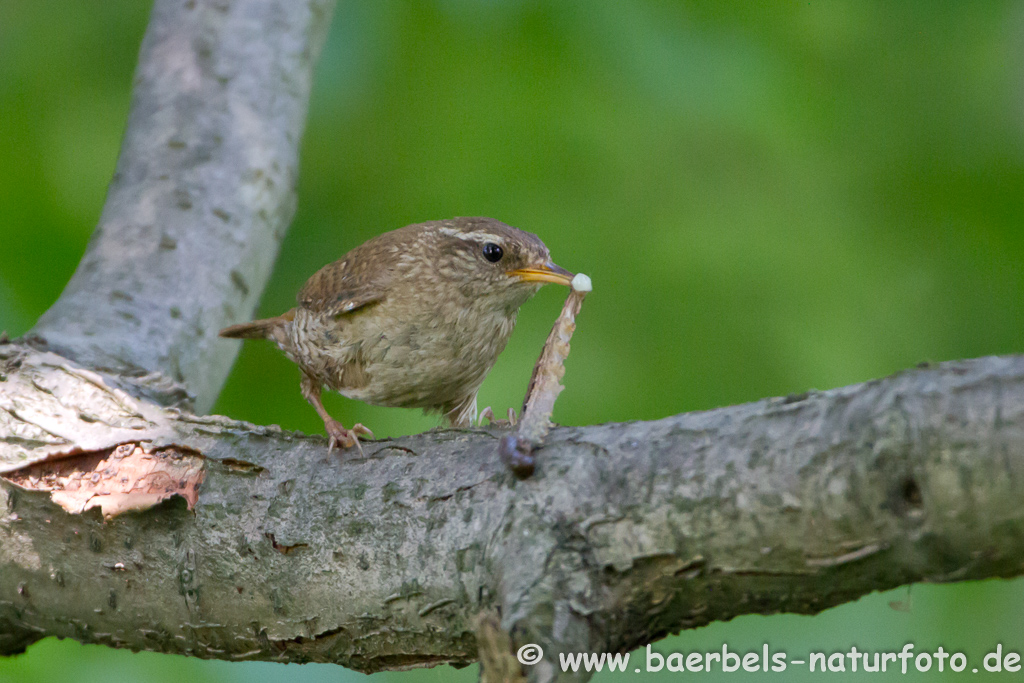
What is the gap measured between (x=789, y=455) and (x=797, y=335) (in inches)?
78.1

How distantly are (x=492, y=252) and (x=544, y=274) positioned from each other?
8.8 inches

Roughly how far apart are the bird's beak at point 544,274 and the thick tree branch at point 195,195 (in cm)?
98

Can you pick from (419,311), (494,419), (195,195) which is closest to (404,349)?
(419,311)

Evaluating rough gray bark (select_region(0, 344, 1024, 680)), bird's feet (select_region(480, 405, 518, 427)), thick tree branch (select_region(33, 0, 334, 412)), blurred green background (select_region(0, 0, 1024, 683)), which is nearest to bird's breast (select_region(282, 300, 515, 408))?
bird's feet (select_region(480, 405, 518, 427))

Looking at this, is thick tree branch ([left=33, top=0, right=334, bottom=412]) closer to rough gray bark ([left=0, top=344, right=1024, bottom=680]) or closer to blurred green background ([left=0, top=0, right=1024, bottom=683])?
rough gray bark ([left=0, top=344, right=1024, bottom=680])

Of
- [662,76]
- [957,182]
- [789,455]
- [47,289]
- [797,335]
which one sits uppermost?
[662,76]

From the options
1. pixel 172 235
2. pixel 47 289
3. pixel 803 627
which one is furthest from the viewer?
pixel 47 289

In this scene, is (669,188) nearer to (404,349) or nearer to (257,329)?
(404,349)

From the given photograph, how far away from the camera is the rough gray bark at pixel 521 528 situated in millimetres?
1253

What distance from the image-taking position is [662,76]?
11.9 feet

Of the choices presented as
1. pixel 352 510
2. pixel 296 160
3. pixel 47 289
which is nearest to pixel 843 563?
pixel 352 510

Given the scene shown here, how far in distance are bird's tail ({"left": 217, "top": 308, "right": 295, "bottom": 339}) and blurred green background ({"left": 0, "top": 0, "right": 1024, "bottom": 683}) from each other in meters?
0.52

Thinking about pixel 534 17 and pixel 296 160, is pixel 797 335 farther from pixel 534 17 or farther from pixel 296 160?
pixel 296 160

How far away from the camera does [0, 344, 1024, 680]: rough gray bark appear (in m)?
1.25
